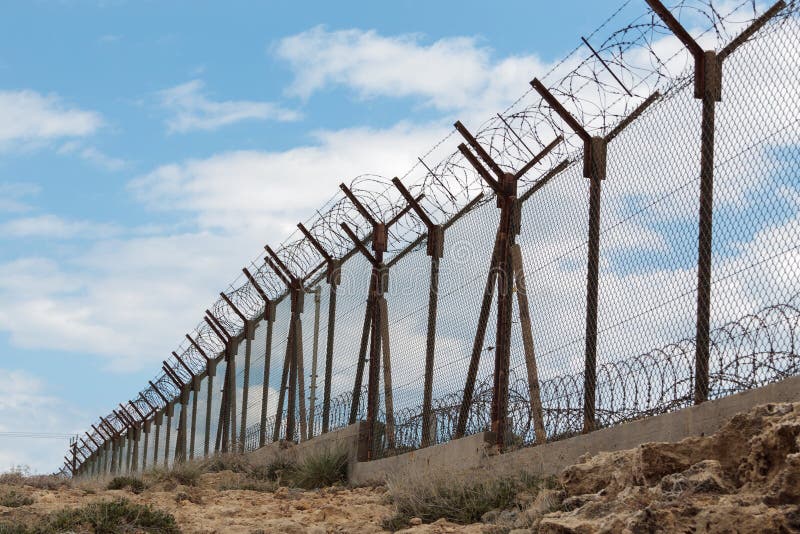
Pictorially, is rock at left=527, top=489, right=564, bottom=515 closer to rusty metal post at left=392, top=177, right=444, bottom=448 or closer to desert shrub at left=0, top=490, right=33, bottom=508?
rusty metal post at left=392, top=177, right=444, bottom=448

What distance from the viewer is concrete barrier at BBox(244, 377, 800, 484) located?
7102 millimetres

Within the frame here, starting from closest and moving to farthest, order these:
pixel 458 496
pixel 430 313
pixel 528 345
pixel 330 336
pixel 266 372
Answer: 1. pixel 458 496
2. pixel 528 345
3. pixel 430 313
4. pixel 330 336
5. pixel 266 372

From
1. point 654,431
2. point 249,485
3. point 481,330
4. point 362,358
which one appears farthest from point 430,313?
point 654,431

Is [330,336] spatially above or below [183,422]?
below

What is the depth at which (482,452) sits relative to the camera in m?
9.98

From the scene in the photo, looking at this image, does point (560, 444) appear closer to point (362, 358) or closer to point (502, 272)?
point (502, 272)

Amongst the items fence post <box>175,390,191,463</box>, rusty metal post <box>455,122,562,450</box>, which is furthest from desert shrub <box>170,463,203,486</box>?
fence post <box>175,390,191,463</box>

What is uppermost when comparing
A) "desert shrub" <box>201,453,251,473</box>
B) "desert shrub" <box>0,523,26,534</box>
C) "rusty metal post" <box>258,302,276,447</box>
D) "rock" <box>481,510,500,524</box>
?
"rusty metal post" <box>258,302,276,447</box>

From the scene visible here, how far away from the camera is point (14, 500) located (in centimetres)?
1016

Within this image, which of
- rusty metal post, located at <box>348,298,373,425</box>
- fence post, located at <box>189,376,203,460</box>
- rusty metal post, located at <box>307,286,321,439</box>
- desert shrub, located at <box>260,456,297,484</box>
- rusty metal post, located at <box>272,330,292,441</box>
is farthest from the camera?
fence post, located at <box>189,376,203,460</box>

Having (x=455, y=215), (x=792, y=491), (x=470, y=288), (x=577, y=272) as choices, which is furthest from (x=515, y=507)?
(x=455, y=215)

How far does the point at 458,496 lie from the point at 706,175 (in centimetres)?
296

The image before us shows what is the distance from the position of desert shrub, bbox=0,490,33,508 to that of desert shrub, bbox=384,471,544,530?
11.7 ft

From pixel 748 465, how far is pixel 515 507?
7.52 ft
